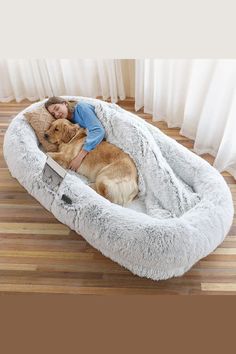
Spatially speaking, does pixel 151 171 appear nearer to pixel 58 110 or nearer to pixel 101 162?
pixel 101 162

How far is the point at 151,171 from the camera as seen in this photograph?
79.9 inches

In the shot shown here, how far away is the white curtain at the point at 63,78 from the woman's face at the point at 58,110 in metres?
0.80

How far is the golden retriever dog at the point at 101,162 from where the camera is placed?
1986 millimetres

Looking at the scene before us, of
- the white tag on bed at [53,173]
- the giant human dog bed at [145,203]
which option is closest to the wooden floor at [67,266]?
the giant human dog bed at [145,203]

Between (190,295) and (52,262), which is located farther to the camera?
(52,262)

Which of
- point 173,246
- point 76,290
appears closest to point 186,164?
point 173,246

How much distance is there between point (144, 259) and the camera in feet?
5.47

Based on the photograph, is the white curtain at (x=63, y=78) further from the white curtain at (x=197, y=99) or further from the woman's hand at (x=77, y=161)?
the woman's hand at (x=77, y=161)

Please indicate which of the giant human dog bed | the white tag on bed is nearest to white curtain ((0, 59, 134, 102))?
the giant human dog bed

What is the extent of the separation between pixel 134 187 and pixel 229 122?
726 mm

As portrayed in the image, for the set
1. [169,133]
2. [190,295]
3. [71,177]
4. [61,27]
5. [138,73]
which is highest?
[61,27]

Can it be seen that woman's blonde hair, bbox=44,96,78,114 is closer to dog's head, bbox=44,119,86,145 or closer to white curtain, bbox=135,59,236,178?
dog's head, bbox=44,119,86,145

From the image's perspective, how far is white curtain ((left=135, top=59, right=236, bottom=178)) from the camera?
2252 mm

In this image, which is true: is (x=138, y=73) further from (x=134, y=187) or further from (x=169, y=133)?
(x=134, y=187)
